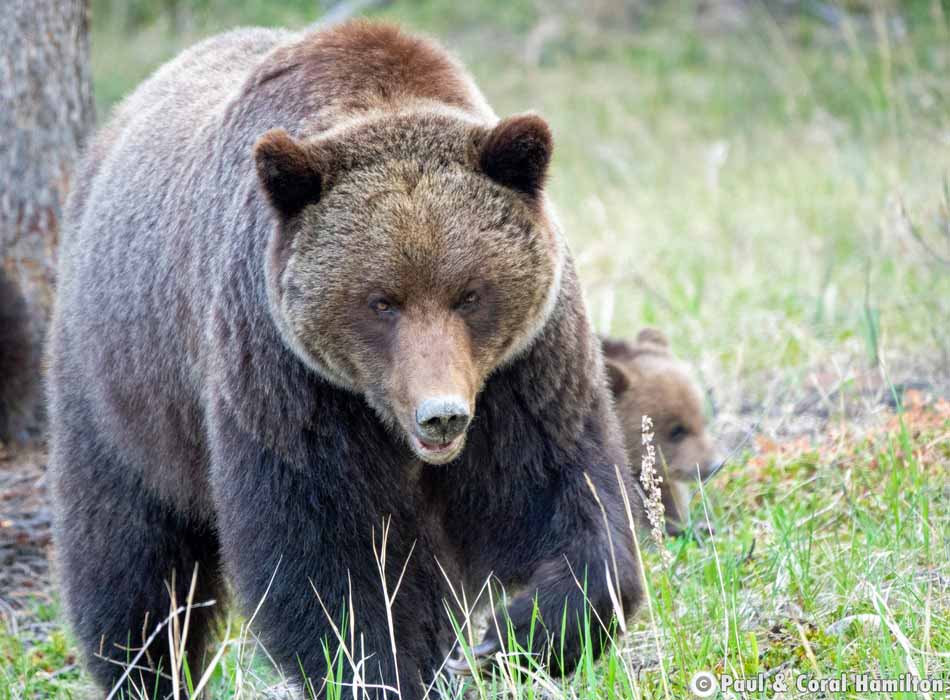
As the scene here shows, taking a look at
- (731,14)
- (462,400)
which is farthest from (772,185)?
(462,400)

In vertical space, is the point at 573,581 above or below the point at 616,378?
above

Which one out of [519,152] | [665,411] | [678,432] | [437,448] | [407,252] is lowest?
[678,432]

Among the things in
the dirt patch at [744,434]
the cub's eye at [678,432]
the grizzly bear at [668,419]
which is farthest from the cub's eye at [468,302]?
the cub's eye at [678,432]

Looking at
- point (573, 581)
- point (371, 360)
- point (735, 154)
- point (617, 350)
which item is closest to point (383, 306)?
point (371, 360)

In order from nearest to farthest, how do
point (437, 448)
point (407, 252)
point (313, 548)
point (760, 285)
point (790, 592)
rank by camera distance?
point (437, 448), point (407, 252), point (313, 548), point (790, 592), point (760, 285)

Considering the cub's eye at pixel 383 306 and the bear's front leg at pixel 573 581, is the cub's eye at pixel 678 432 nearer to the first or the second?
the bear's front leg at pixel 573 581

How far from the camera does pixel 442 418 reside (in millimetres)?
3398

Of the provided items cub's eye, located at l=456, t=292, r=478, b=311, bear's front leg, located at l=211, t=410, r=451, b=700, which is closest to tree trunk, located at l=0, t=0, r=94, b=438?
bear's front leg, located at l=211, t=410, r=451, b=700

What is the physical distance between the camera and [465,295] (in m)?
3.69

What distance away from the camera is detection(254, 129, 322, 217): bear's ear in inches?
142

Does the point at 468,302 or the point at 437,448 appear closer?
the point at 437,448

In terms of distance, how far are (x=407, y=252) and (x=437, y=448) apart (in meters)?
0.57

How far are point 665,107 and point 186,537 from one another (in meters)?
10.8

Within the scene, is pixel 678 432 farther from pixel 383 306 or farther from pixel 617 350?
pixel 383 306
